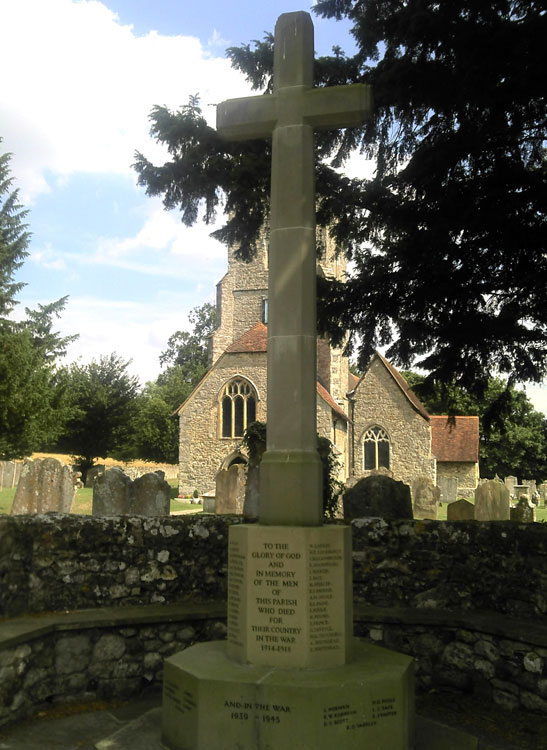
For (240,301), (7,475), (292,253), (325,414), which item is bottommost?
(7,475)

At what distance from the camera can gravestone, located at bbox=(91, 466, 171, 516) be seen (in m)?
9.41

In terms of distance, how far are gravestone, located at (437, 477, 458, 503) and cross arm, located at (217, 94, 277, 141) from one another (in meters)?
32.7

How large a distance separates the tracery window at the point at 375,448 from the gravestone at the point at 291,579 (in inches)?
1200

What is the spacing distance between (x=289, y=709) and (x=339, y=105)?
392cm

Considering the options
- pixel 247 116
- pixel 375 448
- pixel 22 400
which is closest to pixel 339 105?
pixel 247 116

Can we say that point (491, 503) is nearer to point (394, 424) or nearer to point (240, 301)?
point (394, 424)

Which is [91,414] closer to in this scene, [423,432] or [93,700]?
[423,432]

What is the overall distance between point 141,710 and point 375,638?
2.10 metres

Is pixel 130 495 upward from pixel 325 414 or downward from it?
downward

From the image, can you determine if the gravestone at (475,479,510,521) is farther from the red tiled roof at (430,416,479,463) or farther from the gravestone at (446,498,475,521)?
Result: the red tiled roof at (430,416,479,463)

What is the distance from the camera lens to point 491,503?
14.2m

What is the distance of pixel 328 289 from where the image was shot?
26.1ft

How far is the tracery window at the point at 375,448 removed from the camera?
113 ft

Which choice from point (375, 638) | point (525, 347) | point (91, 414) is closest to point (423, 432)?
point (91, 414)
